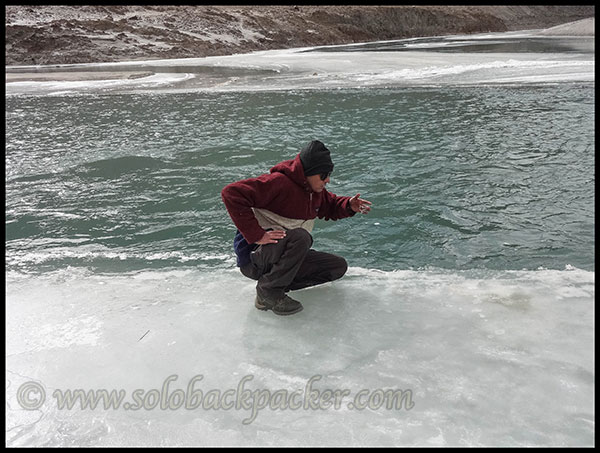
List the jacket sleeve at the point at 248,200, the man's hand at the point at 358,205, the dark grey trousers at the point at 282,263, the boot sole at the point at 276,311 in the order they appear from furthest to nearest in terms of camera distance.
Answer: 1. the man's hand at the point at 358,205
2. the boot sole at the point at 276,311
3. the dark grey trousers at the point at 282,263
4. the jacket sleeve at the point at 248,200

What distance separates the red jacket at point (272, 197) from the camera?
10.4 ft

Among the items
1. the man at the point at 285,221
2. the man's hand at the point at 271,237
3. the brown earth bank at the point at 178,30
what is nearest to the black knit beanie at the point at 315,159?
the man at the point at 285,221

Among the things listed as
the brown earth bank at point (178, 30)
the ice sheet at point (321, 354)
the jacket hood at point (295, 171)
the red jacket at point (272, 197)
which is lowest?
the ice sheet at point (321, 354)

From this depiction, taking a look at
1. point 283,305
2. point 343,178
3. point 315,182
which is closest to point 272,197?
point 315,182

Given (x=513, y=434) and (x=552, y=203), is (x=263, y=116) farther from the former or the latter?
(x=513, y=434)

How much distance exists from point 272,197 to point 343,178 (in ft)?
11.6

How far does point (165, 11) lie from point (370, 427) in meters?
47.4

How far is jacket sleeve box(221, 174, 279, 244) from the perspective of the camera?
125 inches

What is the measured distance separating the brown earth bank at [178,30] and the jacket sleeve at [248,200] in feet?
115

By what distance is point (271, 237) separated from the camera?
327 centimetres

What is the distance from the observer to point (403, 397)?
2.65 metres

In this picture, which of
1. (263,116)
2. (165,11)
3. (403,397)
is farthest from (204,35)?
(403,397)

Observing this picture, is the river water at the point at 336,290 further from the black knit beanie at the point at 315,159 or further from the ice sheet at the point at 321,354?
the black knit beanie at the point at 315,159

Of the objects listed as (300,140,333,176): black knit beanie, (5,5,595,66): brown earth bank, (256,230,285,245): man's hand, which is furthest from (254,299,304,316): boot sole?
(5,5,595,66): brown earth bank
